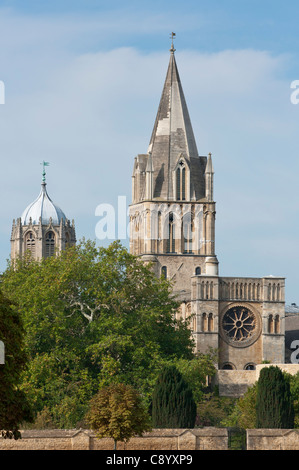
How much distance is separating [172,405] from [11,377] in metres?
20.9

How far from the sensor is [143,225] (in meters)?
107

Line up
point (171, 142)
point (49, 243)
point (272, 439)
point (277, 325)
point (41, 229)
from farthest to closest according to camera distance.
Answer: point (49, 243) < point (41, 229) < point (171, 142) < point (277, 325) < point (272, 439)

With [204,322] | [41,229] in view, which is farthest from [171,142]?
[41,229]

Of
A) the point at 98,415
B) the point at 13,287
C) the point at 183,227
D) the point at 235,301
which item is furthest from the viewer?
the point at 183,227

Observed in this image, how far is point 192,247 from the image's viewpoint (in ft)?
348

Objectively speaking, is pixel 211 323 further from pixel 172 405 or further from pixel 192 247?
pixel 172 405

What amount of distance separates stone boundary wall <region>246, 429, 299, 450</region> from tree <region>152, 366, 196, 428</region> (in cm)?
716

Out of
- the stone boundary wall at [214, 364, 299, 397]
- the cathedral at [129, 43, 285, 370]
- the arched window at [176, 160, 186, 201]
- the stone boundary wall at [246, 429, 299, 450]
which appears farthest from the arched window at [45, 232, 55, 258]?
the stone boundary wall at [246, 429, 299, 450]

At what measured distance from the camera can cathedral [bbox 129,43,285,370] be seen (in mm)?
98250

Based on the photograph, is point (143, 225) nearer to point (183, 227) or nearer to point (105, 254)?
point (183, 227)

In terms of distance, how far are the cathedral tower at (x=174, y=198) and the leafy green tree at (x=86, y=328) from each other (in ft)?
107
